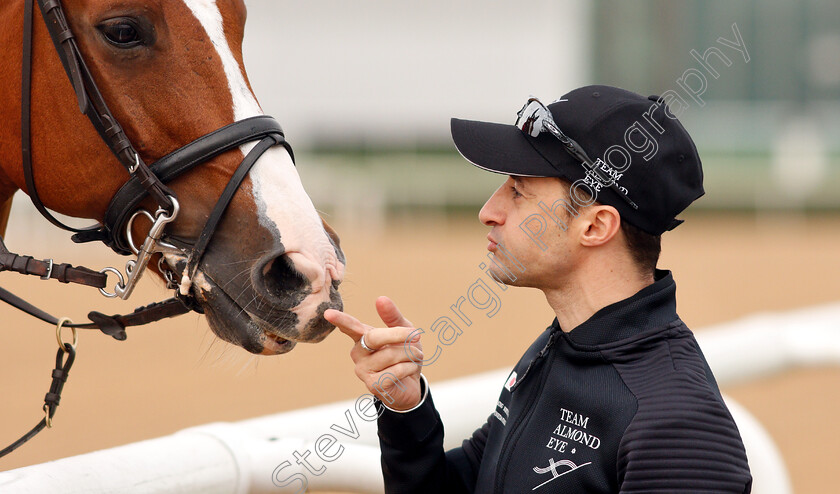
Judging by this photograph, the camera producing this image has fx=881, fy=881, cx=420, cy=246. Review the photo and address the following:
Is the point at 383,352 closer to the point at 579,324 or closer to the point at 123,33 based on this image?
the point at 579,324

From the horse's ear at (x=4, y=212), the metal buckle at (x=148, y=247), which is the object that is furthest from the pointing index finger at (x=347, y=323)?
the horse's ear at (x=4, y=212)

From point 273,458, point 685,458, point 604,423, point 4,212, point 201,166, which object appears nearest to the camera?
point 685,458

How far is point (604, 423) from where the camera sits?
1567 mm

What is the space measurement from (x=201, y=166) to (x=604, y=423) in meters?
1.11

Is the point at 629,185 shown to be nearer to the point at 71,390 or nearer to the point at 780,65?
the point at 71,390

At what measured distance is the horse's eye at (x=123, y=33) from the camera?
2.08 metres

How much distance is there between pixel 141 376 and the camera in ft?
22.5

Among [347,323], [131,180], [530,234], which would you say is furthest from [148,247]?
[530,234]

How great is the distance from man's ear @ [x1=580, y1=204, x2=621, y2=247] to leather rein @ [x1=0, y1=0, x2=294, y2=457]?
810 mm

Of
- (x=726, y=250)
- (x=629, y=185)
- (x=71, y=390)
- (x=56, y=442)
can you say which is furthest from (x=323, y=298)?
(x=726, y=250)

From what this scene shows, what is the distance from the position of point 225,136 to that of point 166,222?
243 millimetres

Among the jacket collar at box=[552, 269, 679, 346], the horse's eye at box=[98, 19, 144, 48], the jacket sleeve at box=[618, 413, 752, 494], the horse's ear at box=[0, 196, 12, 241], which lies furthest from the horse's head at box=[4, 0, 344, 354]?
the jacket sleeve at box=[618, 413, 752, 494]

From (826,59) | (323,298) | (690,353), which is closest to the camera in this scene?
(690,353)

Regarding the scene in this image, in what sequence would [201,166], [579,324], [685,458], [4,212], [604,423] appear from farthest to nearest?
[4,212]
[201,166]
[579,324]
[604,423]
[685,458]
